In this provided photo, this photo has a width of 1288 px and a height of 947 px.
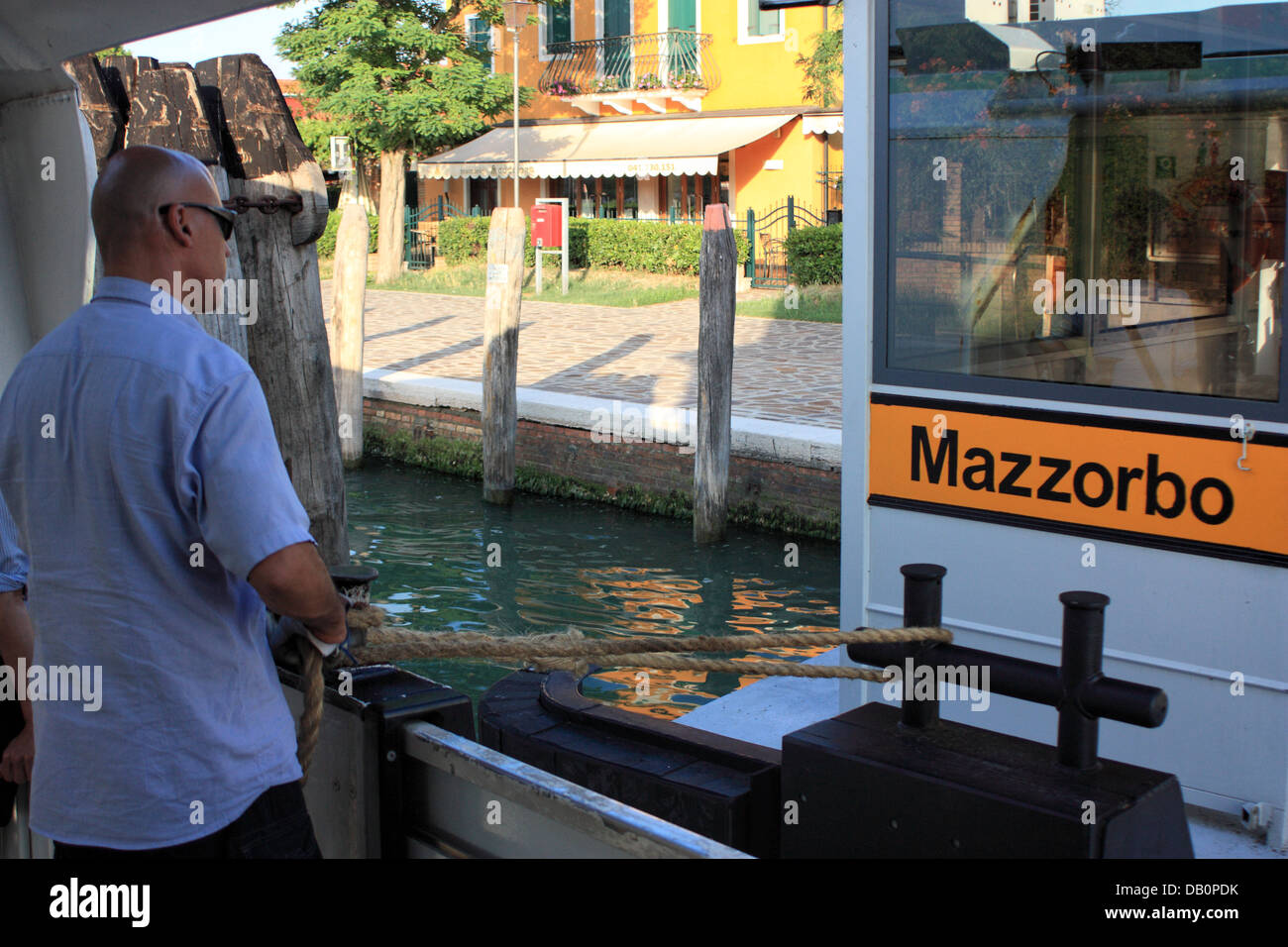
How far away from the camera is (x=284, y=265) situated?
14.5 feet

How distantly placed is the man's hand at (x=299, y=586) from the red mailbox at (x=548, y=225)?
19.9m

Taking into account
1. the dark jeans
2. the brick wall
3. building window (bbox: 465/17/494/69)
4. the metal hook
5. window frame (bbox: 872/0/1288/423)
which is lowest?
the brick wall

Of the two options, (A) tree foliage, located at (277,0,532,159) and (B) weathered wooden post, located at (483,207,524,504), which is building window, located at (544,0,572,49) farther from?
(B) weathered wooden post, located at (483,207,524,504)

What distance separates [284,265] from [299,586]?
104 inches

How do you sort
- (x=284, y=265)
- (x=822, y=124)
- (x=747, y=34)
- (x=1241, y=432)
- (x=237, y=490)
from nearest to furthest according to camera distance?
(x=237, y=490), (x=1241, y=432), (x=284, y=265), (x=822, y=124), (x=747, y=34)

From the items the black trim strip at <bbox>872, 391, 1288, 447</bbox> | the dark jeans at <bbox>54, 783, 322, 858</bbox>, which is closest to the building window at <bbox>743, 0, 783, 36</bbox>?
the black trim strip at <bbox>872, 391, 1288, 447</bbox>

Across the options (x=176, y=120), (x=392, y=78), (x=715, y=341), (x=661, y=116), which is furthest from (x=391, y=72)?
(x=176, y=120)

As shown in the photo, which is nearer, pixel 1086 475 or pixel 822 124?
pixel 1086 475

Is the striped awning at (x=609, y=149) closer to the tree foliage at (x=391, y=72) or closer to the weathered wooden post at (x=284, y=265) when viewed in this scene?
the tree foliage at (x=391, y=72)

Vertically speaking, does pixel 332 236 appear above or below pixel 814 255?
above

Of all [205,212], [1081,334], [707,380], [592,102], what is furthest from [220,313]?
[592,102]

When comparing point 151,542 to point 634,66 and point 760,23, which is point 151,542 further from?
point 634,66

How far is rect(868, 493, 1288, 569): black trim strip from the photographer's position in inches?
133

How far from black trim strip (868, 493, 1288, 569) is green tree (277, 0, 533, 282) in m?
23.1
